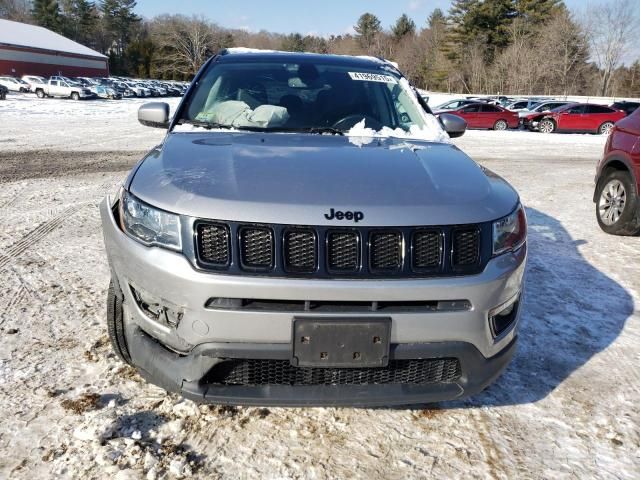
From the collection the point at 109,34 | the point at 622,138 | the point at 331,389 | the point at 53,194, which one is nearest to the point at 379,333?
the point at 331,389

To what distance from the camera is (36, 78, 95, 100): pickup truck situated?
36781 mm

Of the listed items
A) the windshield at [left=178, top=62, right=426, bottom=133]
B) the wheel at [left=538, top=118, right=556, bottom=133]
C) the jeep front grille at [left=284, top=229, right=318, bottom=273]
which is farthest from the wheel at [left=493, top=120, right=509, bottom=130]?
the jeep front grille at [left=284, top=229, right=318, bottom=273]

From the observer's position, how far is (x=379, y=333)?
1991mm

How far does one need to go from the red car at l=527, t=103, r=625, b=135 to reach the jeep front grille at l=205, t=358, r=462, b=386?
23665 millimetres

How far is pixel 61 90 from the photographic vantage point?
37094 millimetres

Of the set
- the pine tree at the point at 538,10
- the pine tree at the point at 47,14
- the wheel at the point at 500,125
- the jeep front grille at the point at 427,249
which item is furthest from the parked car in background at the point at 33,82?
the pine tree at the point at 538,10

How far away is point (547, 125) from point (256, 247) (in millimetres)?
24171

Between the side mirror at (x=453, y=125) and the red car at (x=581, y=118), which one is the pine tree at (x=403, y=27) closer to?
the red car at (x=581, y=118)

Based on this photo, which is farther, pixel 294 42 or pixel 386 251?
pixel 294 42

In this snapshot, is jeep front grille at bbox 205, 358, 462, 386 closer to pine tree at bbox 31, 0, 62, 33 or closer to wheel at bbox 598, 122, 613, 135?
wheel at bbox 598, 122, 613, 135

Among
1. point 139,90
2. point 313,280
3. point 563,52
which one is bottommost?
point 139,90

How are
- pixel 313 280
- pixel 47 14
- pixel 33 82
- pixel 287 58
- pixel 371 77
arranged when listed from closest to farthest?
pixel 313 280
pixel 371 77
pixel 287 58
pixel 33 82
pixel 47 14

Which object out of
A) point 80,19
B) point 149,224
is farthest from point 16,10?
point 149,224

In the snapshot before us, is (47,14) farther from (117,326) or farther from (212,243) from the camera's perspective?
(212,243)
